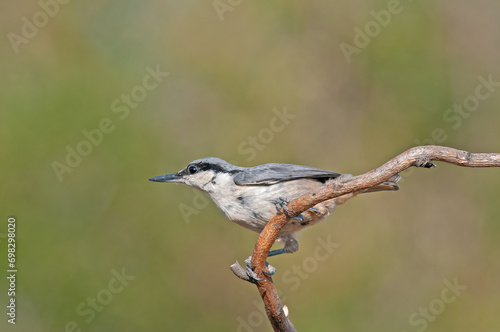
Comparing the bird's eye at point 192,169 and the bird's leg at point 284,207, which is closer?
the bird's leg at point 284,207

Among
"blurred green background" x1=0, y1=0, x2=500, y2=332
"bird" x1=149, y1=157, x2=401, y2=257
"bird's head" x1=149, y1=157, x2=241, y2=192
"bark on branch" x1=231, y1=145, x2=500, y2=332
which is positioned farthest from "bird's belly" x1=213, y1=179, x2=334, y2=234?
"blurred green background" x1=0, y1=0, x2=500, y2=332

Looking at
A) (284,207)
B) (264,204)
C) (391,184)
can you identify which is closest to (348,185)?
(284,207)

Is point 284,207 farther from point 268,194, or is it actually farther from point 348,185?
point 268,194

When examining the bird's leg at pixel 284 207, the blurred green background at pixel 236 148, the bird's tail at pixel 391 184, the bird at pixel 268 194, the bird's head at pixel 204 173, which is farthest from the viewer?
the blurred green background at pixel 236 148

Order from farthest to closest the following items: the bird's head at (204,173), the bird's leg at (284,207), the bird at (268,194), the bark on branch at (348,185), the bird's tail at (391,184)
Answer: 1. the bird's head at (204,173)
2. the bird at (268,194)
3. the bird's tail at (391,184)
4. the bird's leg at (284,207)
5. the bark on branch at (348,185)

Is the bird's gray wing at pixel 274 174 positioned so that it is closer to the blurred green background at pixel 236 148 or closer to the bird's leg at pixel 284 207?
the bird's leg at pixel 284 207

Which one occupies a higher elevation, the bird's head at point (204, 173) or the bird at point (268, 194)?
the bird's head at point (204, 173)

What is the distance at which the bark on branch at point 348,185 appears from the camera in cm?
250

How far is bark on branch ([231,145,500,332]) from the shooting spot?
2.50 metres

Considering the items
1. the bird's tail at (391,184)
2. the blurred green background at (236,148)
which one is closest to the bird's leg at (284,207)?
the bird's tail at (391,184)

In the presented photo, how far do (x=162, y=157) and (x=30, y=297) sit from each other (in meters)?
1.68

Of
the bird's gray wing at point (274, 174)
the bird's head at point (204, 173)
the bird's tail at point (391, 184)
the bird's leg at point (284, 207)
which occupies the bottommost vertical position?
the bird's tail at point (391, 184)

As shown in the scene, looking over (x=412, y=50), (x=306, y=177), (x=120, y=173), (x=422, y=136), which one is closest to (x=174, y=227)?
(x=120, y=173)

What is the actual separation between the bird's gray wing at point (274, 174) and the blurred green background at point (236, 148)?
183 centimetres
